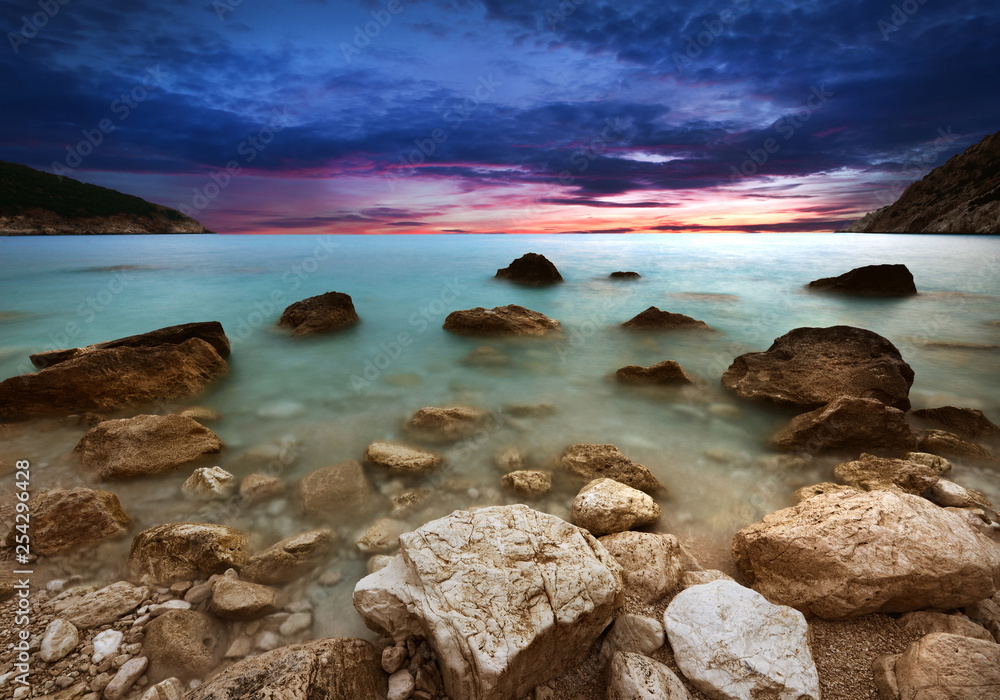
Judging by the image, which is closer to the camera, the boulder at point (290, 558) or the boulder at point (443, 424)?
the boulder at point (290, 558)

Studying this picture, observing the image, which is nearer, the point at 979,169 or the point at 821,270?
the point at 821,270

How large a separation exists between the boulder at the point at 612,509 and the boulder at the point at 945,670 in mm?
1817

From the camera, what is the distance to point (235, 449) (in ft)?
18.1

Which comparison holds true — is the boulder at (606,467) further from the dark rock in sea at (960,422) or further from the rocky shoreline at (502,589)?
the dark rock in sea at (960,422)

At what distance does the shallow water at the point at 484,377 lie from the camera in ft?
15.0

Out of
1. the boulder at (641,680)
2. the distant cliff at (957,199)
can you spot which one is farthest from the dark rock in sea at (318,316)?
the distant cliff at (957,199)

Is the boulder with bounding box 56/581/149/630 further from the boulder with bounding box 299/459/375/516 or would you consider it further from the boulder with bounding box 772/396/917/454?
the boulder with bounding box 772/396/917/454

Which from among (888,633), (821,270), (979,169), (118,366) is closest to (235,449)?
(118,366)

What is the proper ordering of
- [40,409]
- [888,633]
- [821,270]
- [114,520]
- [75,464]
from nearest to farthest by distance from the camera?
1. [888,633]
2. [114,520]
3. [75,464]
4. [40,409]
5. [821,270]

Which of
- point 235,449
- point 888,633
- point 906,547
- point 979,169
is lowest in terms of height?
point 235,449

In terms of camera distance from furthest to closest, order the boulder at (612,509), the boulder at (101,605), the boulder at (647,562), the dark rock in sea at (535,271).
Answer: the dark rock in sea at (535,271) → the boulder at (612,509) → the boulder at (647,562) → the boulder at (101,605)

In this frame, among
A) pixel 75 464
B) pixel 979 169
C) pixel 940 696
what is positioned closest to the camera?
pixel 940 696

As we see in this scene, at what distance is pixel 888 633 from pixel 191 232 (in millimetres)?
162774

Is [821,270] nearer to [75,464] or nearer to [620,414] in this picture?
[620,414]
